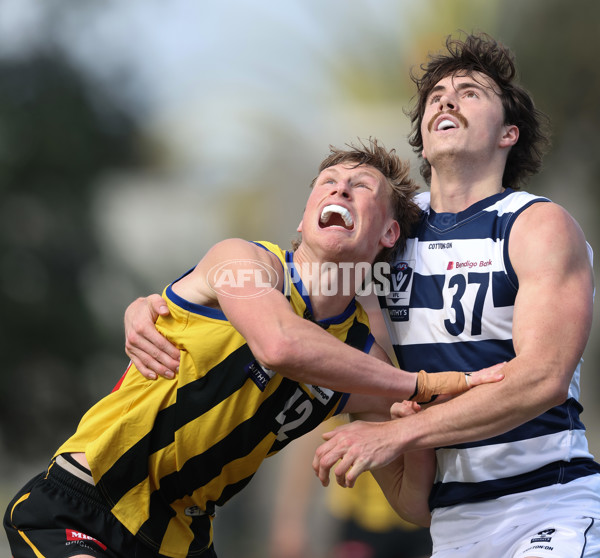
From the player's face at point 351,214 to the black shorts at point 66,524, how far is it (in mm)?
1174

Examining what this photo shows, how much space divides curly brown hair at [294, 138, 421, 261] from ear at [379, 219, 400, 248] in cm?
6

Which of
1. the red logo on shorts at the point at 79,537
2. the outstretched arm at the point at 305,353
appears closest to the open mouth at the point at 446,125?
the outstretched arm at the point at 305,353

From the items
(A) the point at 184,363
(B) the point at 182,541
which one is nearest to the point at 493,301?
(A) the point at 184,363

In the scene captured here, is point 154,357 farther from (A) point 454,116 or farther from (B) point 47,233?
(B) point 47,233

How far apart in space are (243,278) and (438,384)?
0.73 m

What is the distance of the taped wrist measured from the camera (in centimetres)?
226

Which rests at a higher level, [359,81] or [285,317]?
[359,81]

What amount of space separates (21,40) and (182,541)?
6.36 meters

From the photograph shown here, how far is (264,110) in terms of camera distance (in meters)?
7.17

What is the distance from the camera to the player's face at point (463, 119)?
267 cm

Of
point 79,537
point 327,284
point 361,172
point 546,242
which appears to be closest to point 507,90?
point 361,172

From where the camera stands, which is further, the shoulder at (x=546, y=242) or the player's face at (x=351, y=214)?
the player's face at (x=351, y=214)

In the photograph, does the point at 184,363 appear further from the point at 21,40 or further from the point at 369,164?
the point at 21,40

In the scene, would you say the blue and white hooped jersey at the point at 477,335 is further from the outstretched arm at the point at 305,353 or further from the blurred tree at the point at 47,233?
the blurred tree at the point at 47,233
